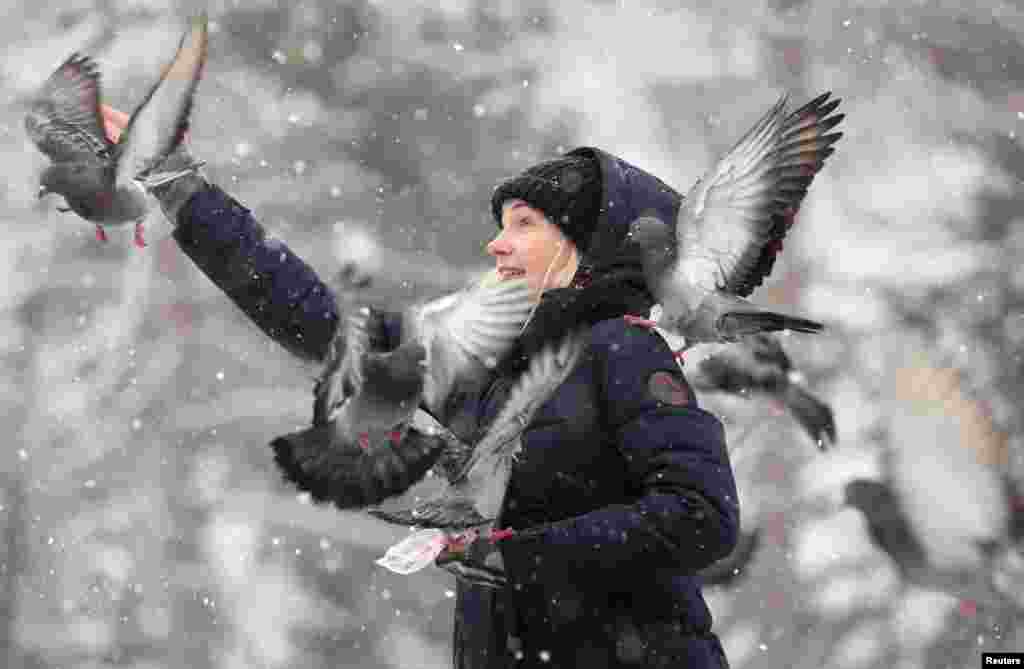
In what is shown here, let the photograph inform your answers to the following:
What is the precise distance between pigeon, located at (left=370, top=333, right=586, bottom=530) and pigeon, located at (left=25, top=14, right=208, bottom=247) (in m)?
0.66

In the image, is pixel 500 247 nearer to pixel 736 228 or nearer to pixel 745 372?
pixel 736 228

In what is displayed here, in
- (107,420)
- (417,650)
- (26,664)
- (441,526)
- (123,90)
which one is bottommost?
(26,664)

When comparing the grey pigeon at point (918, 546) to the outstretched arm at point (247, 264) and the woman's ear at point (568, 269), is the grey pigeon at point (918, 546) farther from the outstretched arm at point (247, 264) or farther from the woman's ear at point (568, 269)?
the outstretched arm at point (247, 264)

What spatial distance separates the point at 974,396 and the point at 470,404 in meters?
3.64

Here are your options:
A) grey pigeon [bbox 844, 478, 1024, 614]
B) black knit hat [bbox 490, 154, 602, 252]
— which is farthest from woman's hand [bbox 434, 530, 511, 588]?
grey pigeon [bbox 844, 478, 1024, 614]

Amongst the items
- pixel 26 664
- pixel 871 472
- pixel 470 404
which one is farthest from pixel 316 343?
pixel 26 664

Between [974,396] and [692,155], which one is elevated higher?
[974,396]

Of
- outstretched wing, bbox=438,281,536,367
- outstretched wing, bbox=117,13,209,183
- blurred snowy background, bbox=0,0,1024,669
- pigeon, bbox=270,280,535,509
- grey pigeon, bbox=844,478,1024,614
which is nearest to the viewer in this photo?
pigeon, bbox=270,280,535,509

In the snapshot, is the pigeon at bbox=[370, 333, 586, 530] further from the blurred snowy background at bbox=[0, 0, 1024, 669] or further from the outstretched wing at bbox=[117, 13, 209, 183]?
the blurred snowy background at bbox=[0, 0, 1024, 669]

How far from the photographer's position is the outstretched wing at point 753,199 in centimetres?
236

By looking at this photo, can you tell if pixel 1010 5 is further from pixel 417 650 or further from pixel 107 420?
pixel 107 420

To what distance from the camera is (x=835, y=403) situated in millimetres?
9977

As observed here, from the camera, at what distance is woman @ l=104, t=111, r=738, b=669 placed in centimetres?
219

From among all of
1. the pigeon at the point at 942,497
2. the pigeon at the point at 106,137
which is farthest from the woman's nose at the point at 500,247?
the pigeon at the point at 942,497
